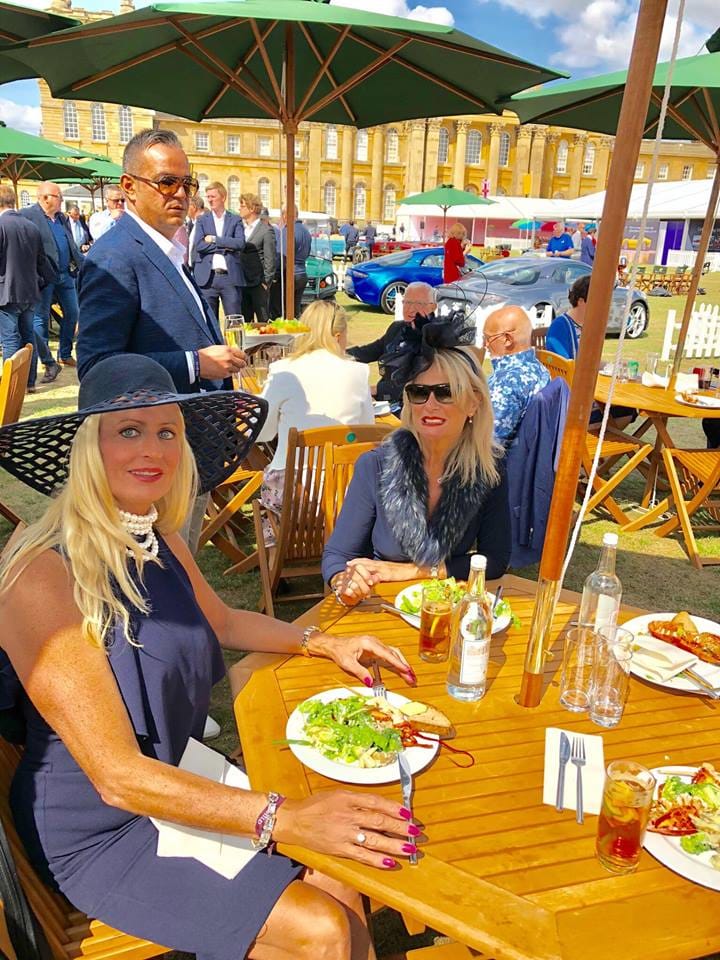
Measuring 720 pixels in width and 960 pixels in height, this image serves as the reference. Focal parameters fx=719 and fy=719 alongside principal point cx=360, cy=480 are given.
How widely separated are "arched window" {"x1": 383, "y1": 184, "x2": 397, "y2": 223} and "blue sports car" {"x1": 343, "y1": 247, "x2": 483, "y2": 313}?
51170 mm

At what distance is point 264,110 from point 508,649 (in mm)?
4724

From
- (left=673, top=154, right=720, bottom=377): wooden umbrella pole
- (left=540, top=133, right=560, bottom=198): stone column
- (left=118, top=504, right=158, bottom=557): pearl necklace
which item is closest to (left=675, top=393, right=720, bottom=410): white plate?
(left=673, top=154, right=720, bottom=377): wooden umbrella pole

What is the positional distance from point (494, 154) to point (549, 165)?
6.36m

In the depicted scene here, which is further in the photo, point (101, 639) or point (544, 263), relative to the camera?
point (544, 263)

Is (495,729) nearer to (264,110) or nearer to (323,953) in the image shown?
(323,953)

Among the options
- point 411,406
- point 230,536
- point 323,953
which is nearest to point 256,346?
point 230,536

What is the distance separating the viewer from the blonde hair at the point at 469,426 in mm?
2529

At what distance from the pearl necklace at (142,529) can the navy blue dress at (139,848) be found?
13cm

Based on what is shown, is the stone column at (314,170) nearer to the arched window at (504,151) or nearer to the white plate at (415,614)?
the arched window at (504,151)

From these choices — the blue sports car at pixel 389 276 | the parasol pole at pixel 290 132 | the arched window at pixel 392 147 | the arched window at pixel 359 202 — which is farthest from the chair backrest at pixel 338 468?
the arched window at pixel 392 147

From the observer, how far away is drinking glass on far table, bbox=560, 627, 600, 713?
175cm

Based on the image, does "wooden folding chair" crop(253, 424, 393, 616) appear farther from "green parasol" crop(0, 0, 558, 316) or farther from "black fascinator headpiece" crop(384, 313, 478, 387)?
"green parasol" crop(0, 0, 558, 316)

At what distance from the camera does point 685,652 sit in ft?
6.39

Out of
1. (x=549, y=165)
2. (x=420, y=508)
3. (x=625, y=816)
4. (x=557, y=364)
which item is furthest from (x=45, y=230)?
(x=549, y=165)
